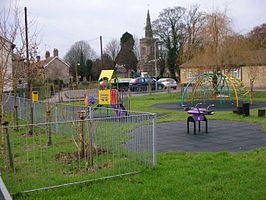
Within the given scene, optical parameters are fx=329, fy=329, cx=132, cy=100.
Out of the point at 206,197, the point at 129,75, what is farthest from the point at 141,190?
the point at 129,75

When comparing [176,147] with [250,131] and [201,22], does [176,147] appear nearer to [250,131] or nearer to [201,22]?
[250,131]

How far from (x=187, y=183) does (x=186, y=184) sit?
5cm

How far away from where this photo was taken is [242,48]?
26203 mm

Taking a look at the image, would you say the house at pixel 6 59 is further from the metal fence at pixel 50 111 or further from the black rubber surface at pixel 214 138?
the black rubber surface at pixel 214 138

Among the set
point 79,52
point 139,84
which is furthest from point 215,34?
point 79,52

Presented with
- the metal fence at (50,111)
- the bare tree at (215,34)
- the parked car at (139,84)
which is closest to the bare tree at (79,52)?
the parked car at (139,84)

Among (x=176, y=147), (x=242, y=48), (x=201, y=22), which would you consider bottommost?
(x=176, y=147)

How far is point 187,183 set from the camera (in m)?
5.37

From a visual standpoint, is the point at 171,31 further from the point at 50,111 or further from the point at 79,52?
the point at 50,111

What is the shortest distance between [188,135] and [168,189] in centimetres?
530

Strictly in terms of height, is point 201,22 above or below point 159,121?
above

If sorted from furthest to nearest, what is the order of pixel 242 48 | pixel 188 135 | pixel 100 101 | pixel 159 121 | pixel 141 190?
pixel 242 48
pixel 100 101
pixel 159 121
pixel 188 135
pixel 141 190

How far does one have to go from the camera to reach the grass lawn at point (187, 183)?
4.88m

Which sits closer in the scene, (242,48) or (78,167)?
→ (78,167)
